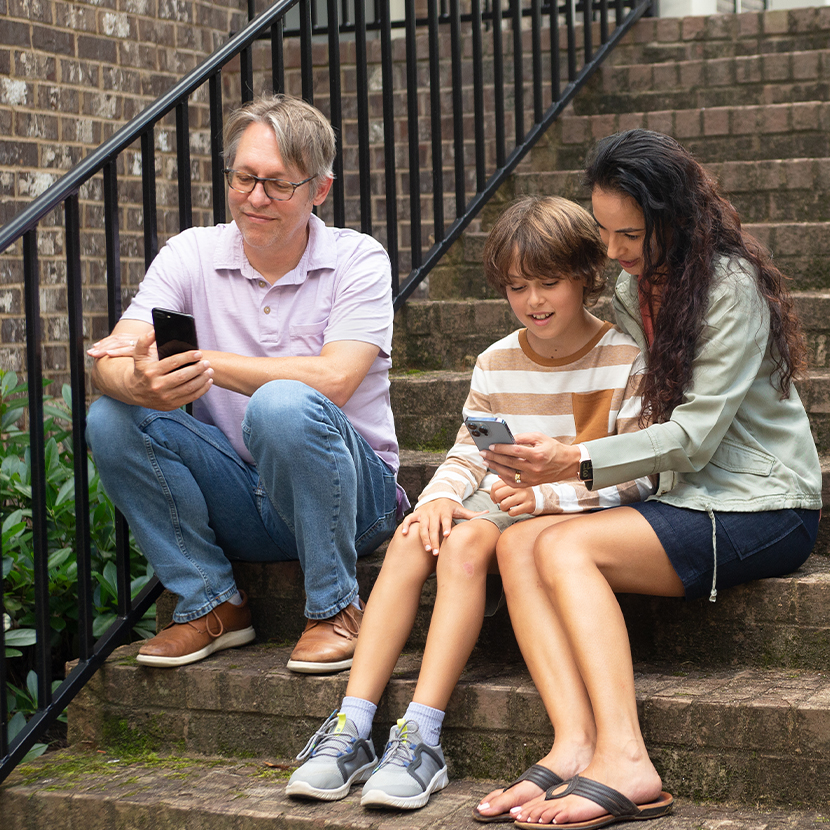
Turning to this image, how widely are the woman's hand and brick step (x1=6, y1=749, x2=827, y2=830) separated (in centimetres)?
59

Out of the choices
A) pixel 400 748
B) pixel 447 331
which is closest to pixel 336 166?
pixel 447 331

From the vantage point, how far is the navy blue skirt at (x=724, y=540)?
2.06m

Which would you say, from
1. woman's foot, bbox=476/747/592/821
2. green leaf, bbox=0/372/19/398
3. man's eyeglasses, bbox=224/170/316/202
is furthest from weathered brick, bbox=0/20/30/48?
woman's foot, bbox=476/747/592/821

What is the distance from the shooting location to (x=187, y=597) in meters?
2.43

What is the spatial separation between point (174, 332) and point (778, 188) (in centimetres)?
215

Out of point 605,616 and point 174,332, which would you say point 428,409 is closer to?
point 174,332

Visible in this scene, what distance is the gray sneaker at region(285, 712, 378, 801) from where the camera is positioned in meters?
2.03

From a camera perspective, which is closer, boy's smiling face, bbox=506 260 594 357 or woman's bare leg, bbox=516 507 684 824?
woman's bare leg, bbox=516 507 684 824

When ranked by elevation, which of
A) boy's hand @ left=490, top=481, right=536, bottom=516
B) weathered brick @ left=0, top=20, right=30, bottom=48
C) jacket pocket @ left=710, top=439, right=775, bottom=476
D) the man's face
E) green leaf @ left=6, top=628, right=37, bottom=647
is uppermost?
weathered brick @ left=0, top=20, right=30, bottom=48

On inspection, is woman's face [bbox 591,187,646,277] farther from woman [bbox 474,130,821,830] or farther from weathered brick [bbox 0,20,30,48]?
weathered brick [bbox 0,20,30,48]

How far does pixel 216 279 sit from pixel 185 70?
2.65m

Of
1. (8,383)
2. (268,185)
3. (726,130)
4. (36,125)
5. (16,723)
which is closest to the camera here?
(268,185)

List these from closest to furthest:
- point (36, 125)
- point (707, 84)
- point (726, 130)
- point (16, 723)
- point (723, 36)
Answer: point (16, 723)
point (726, 130)
point (36, 125)
point (707, 84)
point (723, 36)

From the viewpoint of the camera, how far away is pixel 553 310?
2.24m
